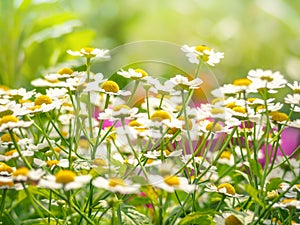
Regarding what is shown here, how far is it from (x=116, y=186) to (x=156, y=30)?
2478 millimetres

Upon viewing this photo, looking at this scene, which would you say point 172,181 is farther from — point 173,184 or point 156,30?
point 156,30

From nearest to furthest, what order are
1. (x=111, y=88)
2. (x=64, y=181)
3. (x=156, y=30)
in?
(x=64, y=181) < (x=111, y=88) < (x=156, y=30)

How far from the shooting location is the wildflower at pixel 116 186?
18.8 inches

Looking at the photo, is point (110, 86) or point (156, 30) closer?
point (110, 86)

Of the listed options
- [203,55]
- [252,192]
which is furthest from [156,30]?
[252,192]

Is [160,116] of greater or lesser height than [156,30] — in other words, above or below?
below

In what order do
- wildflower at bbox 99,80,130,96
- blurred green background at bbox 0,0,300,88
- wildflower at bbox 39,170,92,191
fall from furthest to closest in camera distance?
1. blurred green background at bbox 0,0,300,88
2. wildflower at bbox 99,80,130,96
3. wildflower at bbox 39,170,92,191

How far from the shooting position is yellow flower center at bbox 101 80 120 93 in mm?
571

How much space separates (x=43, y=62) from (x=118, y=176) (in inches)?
30.2

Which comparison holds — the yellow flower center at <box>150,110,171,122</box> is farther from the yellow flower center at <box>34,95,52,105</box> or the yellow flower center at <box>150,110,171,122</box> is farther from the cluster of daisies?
the yellow flower center at <box>34,95,52,105</box>

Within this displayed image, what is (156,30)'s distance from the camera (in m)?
2.92

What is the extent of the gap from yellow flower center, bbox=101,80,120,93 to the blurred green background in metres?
0.63

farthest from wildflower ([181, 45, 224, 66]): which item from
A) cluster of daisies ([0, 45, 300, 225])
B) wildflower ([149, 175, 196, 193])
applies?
Answer: wildflower ([149, 175, 196, 193])

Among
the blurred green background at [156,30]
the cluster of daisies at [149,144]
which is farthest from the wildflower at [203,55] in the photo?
the blurred green background at [156,30]
